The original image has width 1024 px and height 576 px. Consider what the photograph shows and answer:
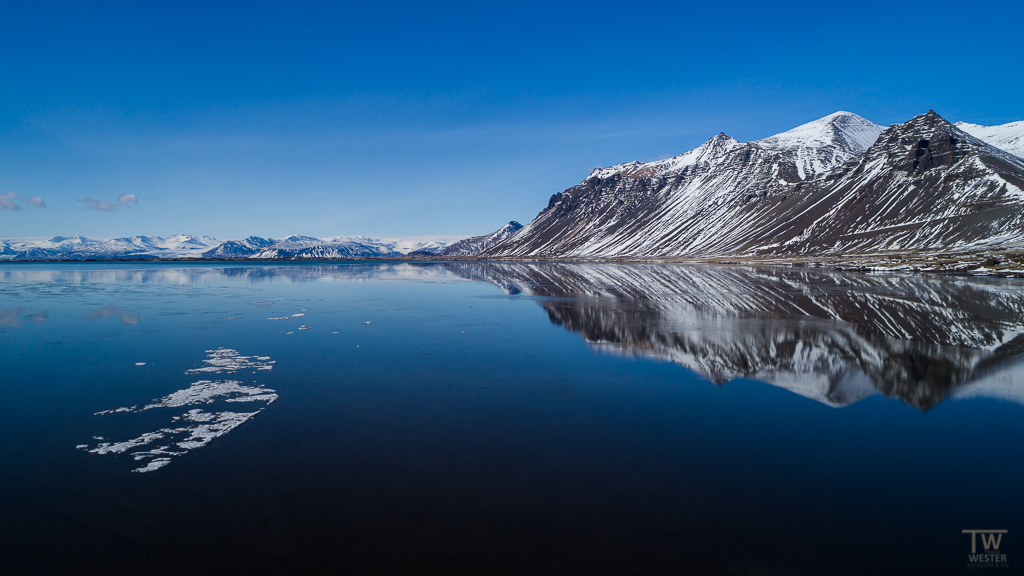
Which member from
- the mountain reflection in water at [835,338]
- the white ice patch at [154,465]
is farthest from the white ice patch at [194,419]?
the mountain reflection in water at [835,338]

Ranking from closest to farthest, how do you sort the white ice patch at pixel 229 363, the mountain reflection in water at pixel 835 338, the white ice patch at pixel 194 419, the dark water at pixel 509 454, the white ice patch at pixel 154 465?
the dark water at pixel 509 454 < the white ice patch at pixel 154 465 < the white ice patch at pixel 194 419 < the mountain reflection in water at pixel 835 338 < the white ice patch at pixel 229 363

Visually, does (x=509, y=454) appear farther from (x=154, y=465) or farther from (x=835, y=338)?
(x=835, y=338)

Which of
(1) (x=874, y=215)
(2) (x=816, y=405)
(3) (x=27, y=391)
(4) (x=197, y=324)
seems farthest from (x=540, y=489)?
(1) (x=874, y=215)

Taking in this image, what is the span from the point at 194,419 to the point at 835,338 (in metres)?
25.9

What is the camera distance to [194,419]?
12195mm

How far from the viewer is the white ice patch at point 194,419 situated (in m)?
10.2

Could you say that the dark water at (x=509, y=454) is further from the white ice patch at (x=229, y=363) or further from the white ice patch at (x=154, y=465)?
the white ice patch at (x=229, y=363)

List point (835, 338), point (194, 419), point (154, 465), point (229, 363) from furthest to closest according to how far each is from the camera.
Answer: point (835, 338) < point (229, 363) < point (194, 419) < point (154, 465)

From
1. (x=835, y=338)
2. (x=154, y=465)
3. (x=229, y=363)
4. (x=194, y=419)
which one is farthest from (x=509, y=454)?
(x=835, y=338)

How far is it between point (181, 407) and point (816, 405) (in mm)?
17794

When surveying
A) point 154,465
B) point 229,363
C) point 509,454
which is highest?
point 229,363

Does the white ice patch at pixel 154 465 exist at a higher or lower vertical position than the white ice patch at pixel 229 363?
lower

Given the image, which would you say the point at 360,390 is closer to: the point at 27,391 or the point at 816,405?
the point at 27,391

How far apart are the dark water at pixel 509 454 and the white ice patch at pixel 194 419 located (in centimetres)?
9
